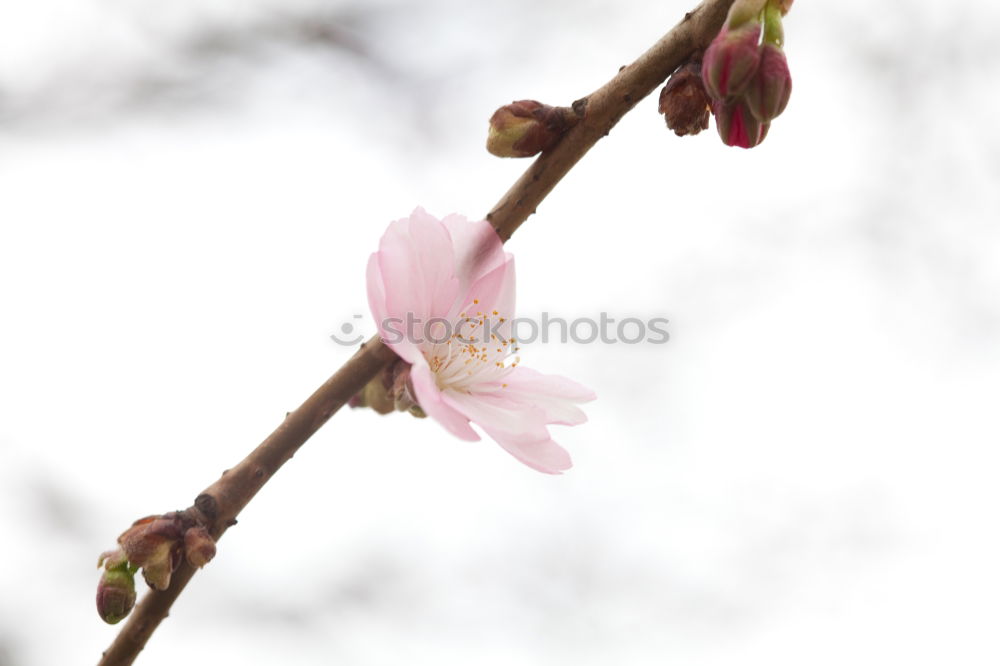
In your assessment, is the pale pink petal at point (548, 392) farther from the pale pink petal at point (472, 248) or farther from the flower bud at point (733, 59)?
the flower bud at point (733, 59)

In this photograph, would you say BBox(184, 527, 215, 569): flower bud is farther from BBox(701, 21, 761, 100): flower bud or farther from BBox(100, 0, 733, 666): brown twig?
BBox(701, 21, 761, 100): flower bud

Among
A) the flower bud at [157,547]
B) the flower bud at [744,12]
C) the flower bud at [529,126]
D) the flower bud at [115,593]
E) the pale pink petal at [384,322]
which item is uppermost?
the flower bud at [744,12]

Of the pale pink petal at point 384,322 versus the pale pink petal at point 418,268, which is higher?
the pale pink petal at point 418,268

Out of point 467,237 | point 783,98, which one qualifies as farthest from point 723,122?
point 467,237

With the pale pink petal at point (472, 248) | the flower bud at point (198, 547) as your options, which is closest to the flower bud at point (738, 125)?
the pale pink petal at point (472, 248)

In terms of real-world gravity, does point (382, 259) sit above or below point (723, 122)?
below

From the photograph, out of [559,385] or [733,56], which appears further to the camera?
[559,385]

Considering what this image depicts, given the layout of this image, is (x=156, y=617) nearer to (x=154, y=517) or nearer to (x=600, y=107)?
(x=154, y=517)
